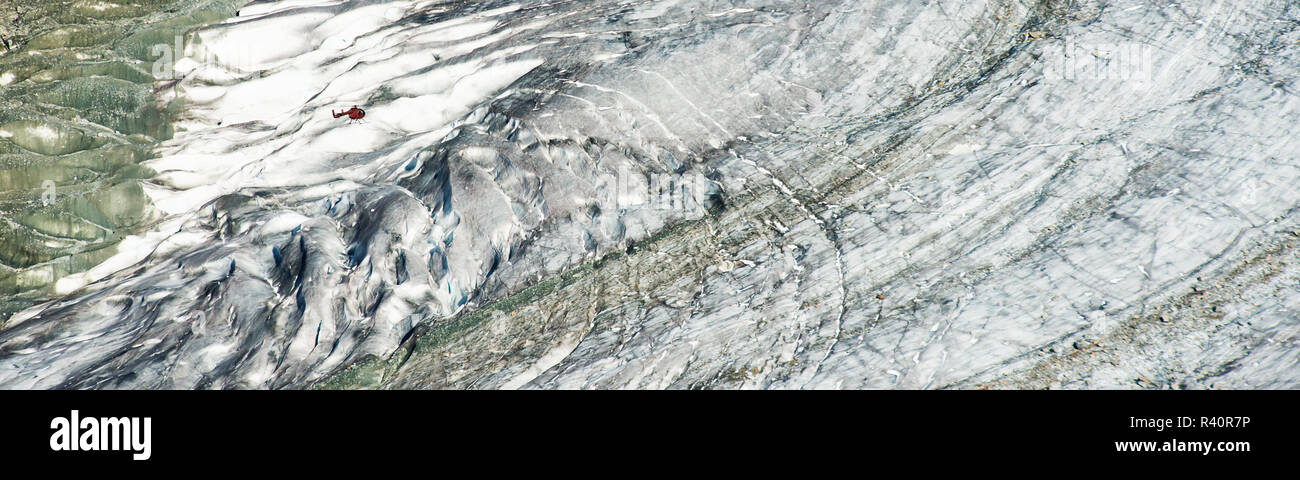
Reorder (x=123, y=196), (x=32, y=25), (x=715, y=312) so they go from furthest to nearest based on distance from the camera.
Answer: (x=32, y=25) → (x=123, y=196) → (x=715, y=312)

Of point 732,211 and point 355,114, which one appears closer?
point 732,211

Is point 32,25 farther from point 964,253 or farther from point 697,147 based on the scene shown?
point 964,253

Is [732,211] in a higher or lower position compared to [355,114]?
lower

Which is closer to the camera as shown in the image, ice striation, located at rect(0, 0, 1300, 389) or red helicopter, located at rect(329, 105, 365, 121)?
ice striation, located at rect(0, 0, 1300, 389)

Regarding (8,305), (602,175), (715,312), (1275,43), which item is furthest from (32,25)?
(1275,43)

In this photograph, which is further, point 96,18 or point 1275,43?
point 96,18

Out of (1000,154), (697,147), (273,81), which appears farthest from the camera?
(273,81)

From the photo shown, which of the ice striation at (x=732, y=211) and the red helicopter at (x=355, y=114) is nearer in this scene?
the ice striation at (x=732, y=211)

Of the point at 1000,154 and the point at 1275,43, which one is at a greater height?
the point at 1275,43
